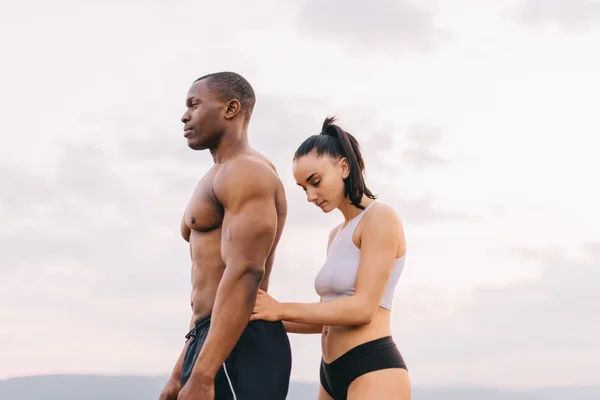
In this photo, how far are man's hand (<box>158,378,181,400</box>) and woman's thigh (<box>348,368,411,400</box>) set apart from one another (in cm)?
129

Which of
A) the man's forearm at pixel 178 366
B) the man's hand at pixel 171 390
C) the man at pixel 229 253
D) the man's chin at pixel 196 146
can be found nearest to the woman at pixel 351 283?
the man at pixel 229 253

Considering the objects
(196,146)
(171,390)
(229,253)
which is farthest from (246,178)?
(171,390)

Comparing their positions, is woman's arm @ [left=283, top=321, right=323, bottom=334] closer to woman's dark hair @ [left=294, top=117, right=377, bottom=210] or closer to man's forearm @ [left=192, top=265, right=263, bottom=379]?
man's forearm @ [left=192, top=265, right=263, bottom=379]

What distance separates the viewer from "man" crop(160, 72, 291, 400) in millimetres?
6090

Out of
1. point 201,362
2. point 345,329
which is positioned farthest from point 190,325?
point 345,329

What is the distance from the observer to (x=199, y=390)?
20.0 ft

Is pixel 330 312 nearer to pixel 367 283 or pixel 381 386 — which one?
pixel 367 283

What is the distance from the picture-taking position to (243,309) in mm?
6086

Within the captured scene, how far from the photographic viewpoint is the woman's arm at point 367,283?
6.26 metres

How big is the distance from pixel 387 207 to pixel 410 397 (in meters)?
1.34

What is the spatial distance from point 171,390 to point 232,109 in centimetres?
209

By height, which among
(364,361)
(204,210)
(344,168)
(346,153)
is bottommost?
(364,361)

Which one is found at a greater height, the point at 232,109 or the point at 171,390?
the point at 232,109

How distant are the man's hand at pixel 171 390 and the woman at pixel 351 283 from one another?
3.26ft
